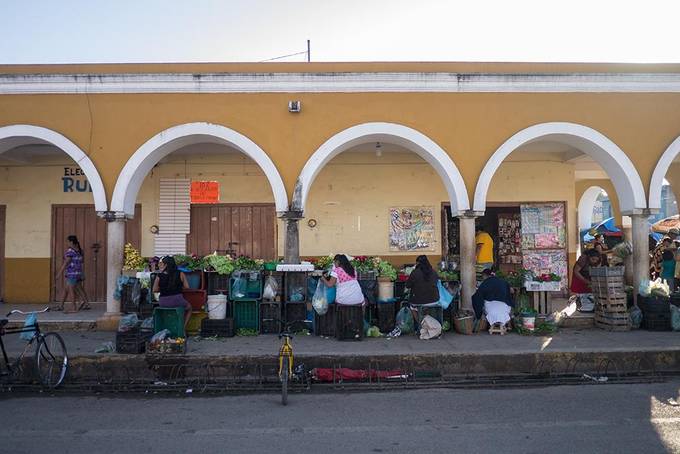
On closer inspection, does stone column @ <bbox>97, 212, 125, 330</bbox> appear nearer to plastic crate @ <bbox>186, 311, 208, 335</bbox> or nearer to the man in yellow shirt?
plastic crate @ <bbox>186, 311, 208, 335</bbox>

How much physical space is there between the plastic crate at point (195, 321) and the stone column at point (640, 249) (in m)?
7.99

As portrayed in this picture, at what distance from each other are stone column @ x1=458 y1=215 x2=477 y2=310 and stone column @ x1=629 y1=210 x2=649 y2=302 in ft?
10.1

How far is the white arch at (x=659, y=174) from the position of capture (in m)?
10.0

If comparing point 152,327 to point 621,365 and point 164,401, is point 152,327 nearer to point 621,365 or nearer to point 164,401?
point 164,401

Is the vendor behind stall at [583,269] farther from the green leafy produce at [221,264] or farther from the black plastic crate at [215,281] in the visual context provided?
the black plastic crate at [215,281]

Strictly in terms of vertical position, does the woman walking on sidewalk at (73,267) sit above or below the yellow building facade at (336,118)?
below

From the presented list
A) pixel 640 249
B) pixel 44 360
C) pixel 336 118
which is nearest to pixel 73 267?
pixel 44 360

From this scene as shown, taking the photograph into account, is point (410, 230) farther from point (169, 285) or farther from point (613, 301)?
point (169, 285)

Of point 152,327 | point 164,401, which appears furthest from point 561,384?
point 152,327

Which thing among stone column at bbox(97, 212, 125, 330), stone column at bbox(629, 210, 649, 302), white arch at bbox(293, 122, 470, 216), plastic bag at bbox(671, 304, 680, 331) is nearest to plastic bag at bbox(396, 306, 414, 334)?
white arch at bbox(293, 122, 470, 216)

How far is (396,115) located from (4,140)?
7.17 meters

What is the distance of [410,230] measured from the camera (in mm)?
12836

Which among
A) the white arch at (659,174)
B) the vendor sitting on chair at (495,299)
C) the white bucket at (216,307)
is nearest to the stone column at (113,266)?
the white bucket at (216,307)

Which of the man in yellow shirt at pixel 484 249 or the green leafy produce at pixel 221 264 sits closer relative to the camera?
the green leafy produce at pixel 221 264
